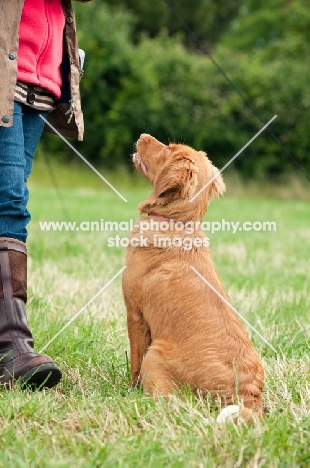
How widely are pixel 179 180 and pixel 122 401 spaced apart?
0.95 metres

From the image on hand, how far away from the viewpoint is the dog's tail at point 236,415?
7.96ft

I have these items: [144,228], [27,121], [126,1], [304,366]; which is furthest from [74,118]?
[126,1]

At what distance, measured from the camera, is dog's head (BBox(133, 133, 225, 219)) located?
307 centimetres

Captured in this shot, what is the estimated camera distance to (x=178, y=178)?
3.04m

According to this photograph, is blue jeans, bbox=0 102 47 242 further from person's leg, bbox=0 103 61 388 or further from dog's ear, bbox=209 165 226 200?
dog's ear, bbox=209 165 226 200

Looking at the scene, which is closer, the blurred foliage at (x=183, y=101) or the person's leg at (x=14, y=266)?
the person's leg at (x=14, y=266)

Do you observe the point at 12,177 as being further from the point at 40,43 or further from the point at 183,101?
the point at 183,101

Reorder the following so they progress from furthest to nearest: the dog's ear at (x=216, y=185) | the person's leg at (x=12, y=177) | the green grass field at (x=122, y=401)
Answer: the dog's ear at (x=216, y=185) → the person's leg at (x=12, y=177) → the green grass field at (x=122, y=401)

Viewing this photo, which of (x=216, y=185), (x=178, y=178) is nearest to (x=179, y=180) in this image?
(x=178, y=178)

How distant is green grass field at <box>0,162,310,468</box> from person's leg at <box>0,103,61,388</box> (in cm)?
15

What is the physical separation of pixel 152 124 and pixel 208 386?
57.5 ft

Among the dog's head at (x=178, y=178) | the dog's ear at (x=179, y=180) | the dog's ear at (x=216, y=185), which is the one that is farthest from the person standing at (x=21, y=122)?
the dog's ear at (x=216, y=185)

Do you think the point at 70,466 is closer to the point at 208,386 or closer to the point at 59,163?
the point at 208,386

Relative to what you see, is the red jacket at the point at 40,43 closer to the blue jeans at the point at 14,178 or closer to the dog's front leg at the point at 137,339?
the blue jeans at the point at 14,178
